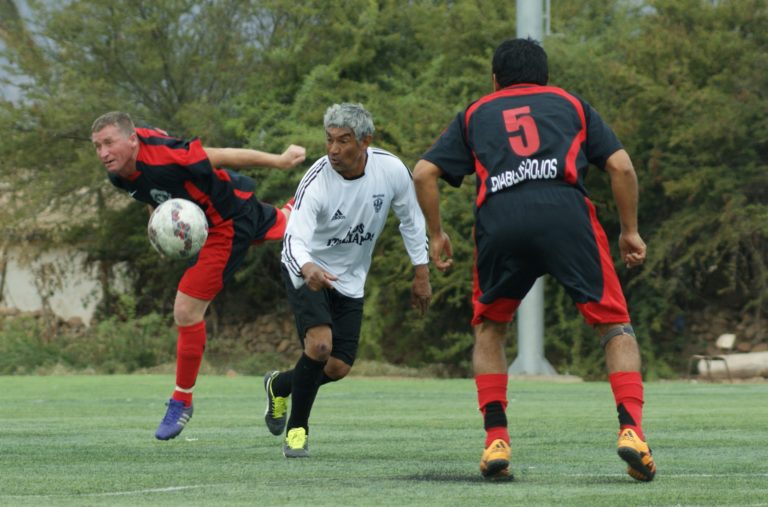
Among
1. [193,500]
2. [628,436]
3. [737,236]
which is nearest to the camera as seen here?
[193,500]

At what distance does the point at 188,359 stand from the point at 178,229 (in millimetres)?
1064

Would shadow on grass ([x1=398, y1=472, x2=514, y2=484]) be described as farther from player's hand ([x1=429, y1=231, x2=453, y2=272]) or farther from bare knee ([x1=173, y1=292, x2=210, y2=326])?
bare knee ([x1=173, y1=292, x2=210, y2=326])

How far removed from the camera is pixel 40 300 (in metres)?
33.8

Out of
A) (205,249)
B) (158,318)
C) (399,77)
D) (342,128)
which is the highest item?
(399,77)

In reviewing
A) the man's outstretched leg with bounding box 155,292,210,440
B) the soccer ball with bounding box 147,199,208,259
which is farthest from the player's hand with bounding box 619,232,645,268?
the man's outstretched leg with bounding box 155,292,210,440

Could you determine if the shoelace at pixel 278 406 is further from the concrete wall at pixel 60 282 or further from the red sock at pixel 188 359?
the concrete wall at pixel 60 282

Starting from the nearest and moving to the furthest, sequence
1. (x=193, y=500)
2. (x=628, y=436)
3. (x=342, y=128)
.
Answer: (x=193, y=500) < (x=628, y=436) < (x=342, y=128)

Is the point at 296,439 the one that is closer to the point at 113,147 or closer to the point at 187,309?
the point at 187,309

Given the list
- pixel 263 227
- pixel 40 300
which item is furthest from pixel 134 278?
pixel 263 227

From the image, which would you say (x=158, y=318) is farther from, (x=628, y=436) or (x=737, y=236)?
(x=628, y=436)

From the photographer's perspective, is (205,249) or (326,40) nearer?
(205,249)

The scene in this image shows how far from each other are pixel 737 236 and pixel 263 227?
16.9 meters

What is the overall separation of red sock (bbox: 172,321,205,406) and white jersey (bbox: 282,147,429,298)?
1345 millimetres

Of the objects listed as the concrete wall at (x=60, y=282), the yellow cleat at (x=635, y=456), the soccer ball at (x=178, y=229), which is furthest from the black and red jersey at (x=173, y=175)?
the concrete wall at (x=60, y=282)
